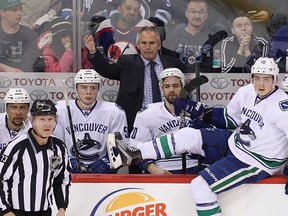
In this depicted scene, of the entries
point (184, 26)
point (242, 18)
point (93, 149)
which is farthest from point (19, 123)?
point (242, 18)

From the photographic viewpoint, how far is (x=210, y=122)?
16.5 ft

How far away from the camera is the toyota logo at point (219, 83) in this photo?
5820mm

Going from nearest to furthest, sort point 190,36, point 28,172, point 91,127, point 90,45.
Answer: point 28,172 < point 91,127 < point 90,45 < point 190,36

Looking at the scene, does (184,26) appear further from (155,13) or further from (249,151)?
(249,151)

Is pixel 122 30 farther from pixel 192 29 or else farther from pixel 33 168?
pixel 33 168

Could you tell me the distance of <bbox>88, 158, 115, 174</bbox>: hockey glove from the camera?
5027 millimetres

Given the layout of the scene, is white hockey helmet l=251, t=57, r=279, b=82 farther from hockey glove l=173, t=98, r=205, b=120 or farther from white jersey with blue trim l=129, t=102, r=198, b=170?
white jersey with blue trim l=129, t=102, r=198, b=170

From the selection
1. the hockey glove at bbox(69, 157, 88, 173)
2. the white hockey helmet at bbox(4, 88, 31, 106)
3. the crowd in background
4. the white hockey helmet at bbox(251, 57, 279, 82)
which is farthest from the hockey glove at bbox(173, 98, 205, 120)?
the white hockey helmet at bbox(4, 88, 31, 106)

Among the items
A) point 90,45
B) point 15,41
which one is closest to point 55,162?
point 90,45

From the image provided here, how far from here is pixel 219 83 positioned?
583 cm

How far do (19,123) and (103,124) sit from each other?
513 mm

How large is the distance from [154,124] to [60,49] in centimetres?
A: 100

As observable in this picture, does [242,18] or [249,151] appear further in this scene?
[242,18]

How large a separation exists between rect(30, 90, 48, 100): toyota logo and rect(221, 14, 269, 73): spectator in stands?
1220mm
